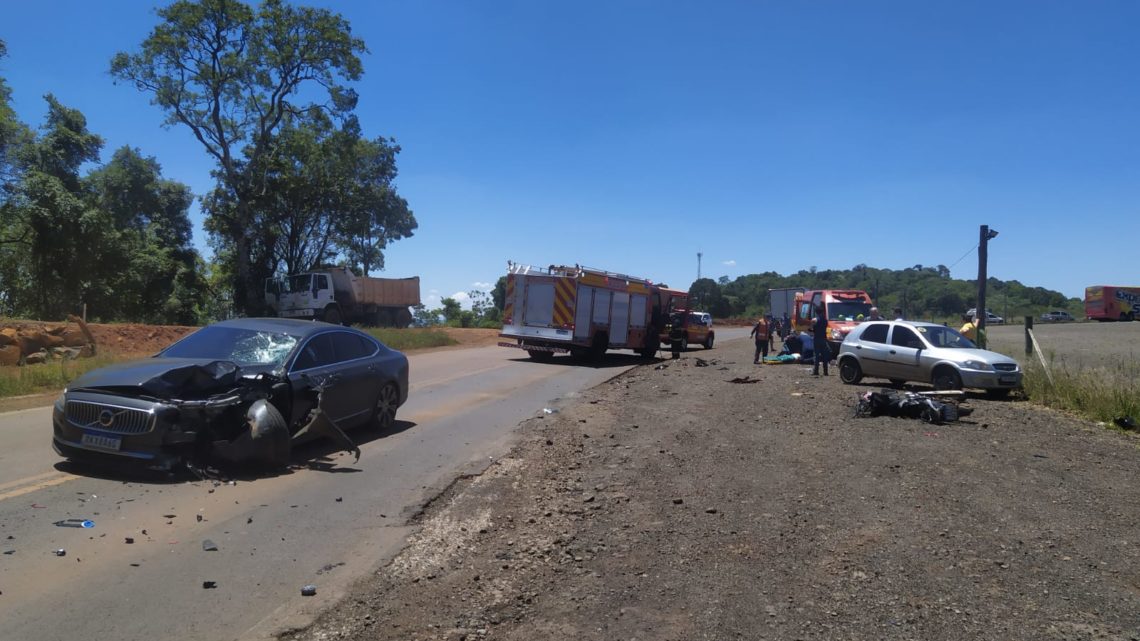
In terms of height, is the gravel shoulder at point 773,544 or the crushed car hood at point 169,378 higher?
the crushed car hood at point 169,378

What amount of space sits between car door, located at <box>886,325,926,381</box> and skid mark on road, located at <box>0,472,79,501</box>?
14.2 m

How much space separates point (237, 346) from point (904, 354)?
12.7m

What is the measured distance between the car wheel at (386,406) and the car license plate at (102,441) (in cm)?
351

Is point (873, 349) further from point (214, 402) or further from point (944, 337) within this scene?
point (214, 402)

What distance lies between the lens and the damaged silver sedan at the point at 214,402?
6.68 m

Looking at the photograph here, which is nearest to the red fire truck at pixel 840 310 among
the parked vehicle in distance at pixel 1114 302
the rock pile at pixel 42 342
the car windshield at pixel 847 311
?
the car windshield at pixel 847 311

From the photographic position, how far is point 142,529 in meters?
5.61

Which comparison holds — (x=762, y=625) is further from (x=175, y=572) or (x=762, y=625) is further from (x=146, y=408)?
(x=146, y=408)

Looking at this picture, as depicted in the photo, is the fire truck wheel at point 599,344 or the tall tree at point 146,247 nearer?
the fire truck wheel at point 599,344

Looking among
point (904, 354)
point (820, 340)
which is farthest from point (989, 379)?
point (820, 340)

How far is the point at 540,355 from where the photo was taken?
25.7 meters

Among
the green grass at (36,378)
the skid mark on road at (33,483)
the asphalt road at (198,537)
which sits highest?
the green grass at (36,378)

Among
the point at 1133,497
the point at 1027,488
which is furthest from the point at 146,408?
A: the point at 1133,497

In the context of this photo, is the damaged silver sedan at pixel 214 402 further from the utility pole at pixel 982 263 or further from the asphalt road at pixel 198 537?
the utility pole at pixel 982 263
